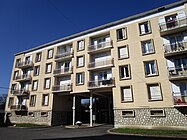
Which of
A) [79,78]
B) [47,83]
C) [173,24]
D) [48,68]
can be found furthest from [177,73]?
[48,68]

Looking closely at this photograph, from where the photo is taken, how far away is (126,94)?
20891 millimetres

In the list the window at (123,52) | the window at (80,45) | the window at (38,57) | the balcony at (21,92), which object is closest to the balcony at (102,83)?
the window at (123,52)

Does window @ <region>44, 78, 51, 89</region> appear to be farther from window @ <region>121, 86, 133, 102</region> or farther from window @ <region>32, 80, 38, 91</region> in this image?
window @ <region>121, 86, 133, 102</region>

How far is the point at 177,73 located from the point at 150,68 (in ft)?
10.4

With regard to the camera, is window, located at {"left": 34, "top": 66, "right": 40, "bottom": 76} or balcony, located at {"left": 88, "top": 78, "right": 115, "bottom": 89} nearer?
balcony, located at {"left": 88, "top": 78, "right": 115, "bottom": 89}

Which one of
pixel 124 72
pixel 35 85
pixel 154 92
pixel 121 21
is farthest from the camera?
pixel 35 85

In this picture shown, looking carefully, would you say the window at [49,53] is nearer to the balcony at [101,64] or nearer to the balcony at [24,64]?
the balcony at [24,64]

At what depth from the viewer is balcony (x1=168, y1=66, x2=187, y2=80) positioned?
1738 cm

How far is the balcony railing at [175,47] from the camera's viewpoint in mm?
18209

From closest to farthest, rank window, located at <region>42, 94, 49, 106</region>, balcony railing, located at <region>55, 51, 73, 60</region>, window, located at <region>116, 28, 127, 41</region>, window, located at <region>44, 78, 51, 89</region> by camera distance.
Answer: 1. window, located at <region>116, 28, 127, 41</region>
2. balcony railing, located at <region>55, 51, 73, 60</region>
3. window, located at <region>42, 94, 49, 106</region>
4. window, located at <region>44, 78, 51, 89</region>

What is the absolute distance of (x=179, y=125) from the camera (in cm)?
1672

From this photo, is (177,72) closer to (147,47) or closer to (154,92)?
(154,92)

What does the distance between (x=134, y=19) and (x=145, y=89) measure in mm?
10538

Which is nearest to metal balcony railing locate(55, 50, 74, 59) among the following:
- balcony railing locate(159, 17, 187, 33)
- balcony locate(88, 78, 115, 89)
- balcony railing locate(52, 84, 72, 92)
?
balcony railing locate(52, 84, 72, 92)
